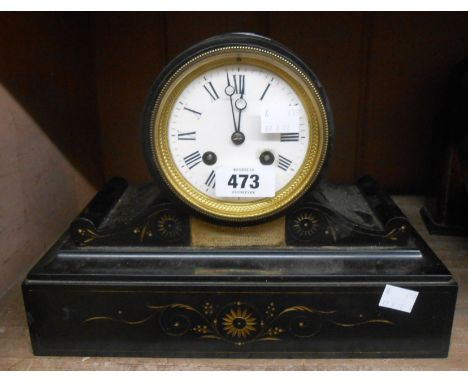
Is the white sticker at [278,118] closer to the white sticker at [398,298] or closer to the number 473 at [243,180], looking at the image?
the number 473 at [243,180]

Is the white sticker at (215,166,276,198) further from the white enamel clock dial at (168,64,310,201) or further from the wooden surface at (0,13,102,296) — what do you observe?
the wooden surface at (0,13,102,296)

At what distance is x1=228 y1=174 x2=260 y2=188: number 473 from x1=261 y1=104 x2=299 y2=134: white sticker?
76 mm

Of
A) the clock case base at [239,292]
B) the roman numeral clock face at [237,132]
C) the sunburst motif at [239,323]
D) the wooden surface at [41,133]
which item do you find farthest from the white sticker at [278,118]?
the wooden surface at [41,133]

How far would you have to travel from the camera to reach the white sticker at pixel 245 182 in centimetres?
83

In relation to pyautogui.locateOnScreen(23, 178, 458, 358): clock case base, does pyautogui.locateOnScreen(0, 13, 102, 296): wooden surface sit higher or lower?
higher

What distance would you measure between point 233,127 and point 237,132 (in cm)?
1

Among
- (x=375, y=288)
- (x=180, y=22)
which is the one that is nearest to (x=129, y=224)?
(x=375, y=288)

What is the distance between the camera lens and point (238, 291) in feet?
2.62

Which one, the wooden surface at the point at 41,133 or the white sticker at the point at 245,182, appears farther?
the wooden surface at the point at 41,133

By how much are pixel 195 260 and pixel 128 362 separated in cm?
19

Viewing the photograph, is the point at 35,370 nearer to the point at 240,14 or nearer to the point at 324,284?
the point at 324,284

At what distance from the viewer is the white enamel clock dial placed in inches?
31.5

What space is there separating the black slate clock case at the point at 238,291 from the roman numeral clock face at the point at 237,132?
0.02 metres

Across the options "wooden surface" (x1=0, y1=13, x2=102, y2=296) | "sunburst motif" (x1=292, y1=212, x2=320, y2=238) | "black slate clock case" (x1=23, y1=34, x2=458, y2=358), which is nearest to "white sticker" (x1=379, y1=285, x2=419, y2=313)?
"black slate clock case" (x1=23, y1=34, x2=458, y2=358)
